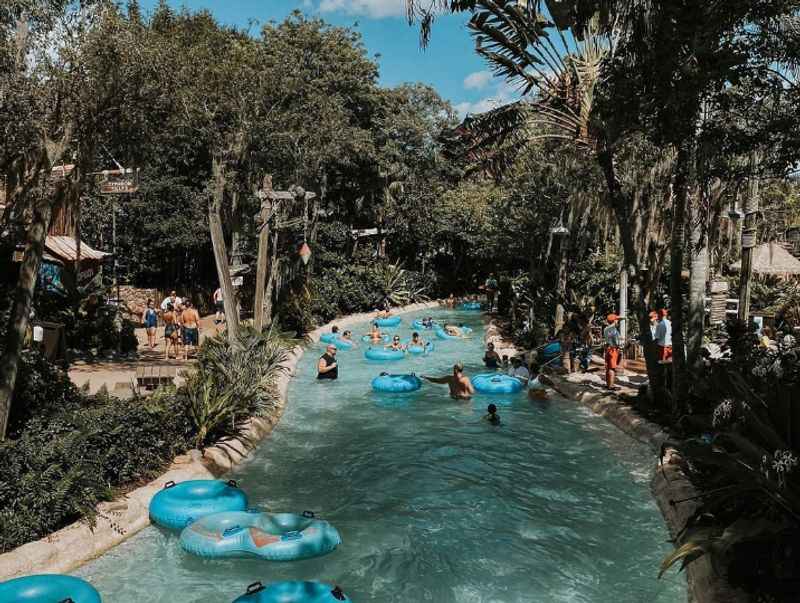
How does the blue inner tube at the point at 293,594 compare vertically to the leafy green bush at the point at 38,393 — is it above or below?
below

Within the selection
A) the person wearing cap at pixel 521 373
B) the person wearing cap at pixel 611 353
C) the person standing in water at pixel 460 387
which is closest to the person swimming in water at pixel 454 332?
the person wearing cap at pixel 521 373

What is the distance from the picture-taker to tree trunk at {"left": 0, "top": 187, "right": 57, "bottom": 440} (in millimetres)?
7852

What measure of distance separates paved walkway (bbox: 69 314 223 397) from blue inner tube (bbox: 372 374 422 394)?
13.9 ft

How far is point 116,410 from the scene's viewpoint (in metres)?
8.56

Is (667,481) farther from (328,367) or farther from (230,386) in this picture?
(328,367)

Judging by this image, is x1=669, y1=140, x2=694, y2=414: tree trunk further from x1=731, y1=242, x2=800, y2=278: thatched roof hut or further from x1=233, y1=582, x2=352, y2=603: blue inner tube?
x1=731, y1=242, x2=800, y2=278: thatched roof hut

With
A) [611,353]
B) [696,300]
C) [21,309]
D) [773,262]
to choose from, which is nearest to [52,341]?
[21,309]

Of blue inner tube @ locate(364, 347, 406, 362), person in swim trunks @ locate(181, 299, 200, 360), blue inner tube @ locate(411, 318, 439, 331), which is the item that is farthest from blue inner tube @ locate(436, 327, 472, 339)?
person in swim trunks @ locate(181, 299, 200, 360)

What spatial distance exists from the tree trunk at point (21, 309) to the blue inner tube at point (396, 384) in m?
9.47

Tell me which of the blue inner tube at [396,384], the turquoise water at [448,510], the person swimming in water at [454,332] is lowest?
the turquoise water at [448,510]

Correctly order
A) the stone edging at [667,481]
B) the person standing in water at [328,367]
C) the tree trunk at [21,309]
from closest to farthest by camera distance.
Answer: the stone edging at [667,481], the tree trunk at [21,309], the person standing in water at [328,367]

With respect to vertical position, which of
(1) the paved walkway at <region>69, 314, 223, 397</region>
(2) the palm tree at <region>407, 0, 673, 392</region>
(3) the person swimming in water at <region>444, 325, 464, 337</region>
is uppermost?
(2) the palm tree at <region>407, 0, 673, 392</region>

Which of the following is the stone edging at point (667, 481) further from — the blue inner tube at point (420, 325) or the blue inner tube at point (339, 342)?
the blue inner tube at point (420, 325)

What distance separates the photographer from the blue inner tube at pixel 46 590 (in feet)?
18.1
